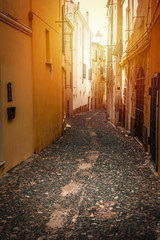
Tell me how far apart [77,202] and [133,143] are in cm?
663

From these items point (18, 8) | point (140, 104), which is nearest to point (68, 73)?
point (140, 104)

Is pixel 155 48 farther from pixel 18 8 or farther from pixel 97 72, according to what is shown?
pixel 97 72

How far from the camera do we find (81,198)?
5441 millimetres

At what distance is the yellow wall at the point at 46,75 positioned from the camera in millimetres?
9320

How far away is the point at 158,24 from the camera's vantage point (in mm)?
7309

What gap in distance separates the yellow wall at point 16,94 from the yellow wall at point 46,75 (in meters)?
0.56

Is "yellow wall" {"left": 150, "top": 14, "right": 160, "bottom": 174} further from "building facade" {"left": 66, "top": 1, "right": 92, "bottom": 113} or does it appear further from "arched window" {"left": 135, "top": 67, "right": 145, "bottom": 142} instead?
"building facade" {"left": 66, "top": 1, "right": 92, "bottom": 113}

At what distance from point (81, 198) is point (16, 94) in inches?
140

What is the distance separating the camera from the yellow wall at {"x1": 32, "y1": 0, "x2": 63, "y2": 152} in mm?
9320

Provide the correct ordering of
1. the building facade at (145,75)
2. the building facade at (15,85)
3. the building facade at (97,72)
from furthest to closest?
1. the building facade at (97,72)
2. the building facade at (145,75)
3. the building facade at (15,85)

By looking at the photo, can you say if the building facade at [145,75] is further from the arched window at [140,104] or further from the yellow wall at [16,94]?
the yellow wall at [16,94]

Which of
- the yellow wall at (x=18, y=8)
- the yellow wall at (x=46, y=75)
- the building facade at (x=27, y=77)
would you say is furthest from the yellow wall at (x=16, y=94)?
the yellow wall at (x=46, y=75)

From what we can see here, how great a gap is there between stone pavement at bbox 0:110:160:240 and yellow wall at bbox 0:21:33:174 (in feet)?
1.55

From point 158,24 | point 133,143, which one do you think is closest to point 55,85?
point 133,143
